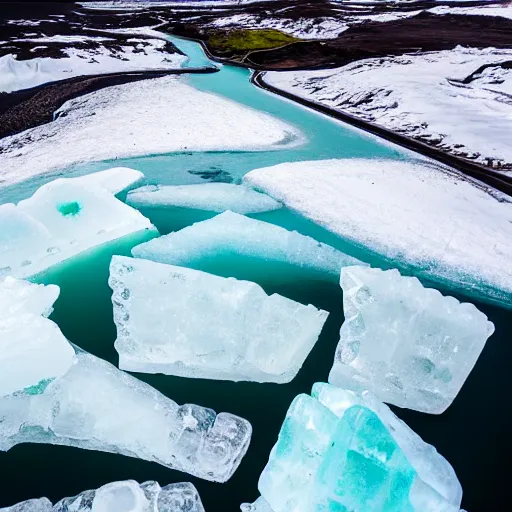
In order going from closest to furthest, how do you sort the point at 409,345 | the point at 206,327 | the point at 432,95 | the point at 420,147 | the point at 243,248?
the point at 409,345, the point at 206,327, the point at 243,248, the point at 420,147, the point at 432,95

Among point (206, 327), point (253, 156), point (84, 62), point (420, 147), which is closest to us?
point (206, 327)

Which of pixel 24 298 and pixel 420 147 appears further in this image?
pixel 420 147

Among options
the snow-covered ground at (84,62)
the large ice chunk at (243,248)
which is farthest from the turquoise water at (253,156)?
the snow-covered ground at (84,62)

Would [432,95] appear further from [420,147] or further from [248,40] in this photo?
[248,40]

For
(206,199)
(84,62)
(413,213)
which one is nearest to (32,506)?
(206,199)

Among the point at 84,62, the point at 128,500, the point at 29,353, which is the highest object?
the point at 84,62

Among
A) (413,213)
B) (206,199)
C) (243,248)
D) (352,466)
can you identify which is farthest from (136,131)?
(352,466)

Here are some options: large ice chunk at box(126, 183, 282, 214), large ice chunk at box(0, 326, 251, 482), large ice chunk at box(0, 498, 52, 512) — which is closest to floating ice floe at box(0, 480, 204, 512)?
large ice chunk at box(0, 498, 52, 512)

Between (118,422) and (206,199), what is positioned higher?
(206,199)
